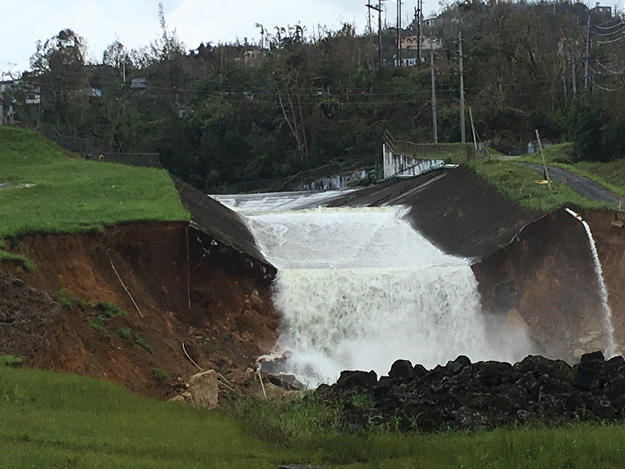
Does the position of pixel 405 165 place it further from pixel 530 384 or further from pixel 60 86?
pixel 530 384

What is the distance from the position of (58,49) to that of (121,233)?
174 feet

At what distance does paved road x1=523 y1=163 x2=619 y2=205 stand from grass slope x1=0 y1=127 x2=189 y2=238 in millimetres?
14420

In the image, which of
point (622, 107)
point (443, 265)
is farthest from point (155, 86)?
point (443, 265)

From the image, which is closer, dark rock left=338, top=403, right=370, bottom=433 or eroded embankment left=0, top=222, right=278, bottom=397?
dark rock left=338, top=403, right=370, bottom=433

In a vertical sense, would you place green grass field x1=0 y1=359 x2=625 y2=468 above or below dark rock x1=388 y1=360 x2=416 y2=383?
above

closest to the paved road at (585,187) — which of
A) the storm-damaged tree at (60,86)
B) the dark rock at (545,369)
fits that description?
the dark rock at (545,369)

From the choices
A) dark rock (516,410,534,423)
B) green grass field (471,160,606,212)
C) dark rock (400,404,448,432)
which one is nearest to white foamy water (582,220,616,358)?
green grass field (471,160,606,212)

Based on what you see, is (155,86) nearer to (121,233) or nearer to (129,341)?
(121,233)

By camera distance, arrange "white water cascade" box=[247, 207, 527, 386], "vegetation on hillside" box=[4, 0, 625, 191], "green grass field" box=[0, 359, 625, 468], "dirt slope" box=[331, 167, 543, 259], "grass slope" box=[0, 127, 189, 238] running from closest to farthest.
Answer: "green grass field" box=[0, 359, 625, 468], "grass slope" box=[0, 127, 189, 238], "white water cascade" box=[247, 207, 527, 386], "dirt slope" box=[331, 167, 543, 259], "vegetation on hillside" box=[4, 0, 625, 191]

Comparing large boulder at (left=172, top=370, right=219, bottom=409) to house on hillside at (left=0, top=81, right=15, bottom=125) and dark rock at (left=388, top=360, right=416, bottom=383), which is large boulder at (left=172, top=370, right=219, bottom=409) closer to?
dark rock at (left=388, top=360, right=416, bottom=383)

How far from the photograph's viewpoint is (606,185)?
112 feet

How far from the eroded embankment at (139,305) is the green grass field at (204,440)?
2.41 m

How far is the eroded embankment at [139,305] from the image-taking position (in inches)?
591

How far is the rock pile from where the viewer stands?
1260 cm
